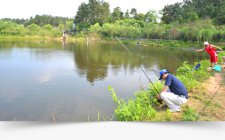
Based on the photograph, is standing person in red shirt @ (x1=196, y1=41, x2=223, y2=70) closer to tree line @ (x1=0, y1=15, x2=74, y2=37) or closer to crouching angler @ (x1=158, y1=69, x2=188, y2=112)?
crouching angler @ (x1=158, y1=69, x2=188, y2=112)

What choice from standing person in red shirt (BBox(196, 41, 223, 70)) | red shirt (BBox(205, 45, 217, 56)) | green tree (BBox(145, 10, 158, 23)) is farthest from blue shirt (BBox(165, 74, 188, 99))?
red shirt (BBox(205, 45, 217, 56))

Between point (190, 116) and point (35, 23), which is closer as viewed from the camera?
point (190, 116)

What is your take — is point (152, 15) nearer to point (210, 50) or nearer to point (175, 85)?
point (175, 85)

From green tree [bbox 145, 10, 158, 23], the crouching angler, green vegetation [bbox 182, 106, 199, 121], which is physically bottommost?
green vegetation [bbox 182, 106, 199, 121]

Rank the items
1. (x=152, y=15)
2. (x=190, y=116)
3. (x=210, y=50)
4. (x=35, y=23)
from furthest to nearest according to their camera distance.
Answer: (x=35, y=23) → (x=210, y=50) → (x=152, y=15) → (x=190, y=116)

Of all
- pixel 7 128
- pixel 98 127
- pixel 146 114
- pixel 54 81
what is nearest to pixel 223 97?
pixel 146 114

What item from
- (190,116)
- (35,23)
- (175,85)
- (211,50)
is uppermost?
(35,23)

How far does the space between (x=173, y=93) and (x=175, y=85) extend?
4.7 inches

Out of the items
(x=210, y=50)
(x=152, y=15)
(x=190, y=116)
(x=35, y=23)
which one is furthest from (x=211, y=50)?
(x=35, y=23)

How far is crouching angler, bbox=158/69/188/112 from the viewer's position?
3043 millimetres

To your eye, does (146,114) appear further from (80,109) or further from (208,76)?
(208,76)

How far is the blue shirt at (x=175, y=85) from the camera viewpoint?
9.89ft

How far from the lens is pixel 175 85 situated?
10.1 feet

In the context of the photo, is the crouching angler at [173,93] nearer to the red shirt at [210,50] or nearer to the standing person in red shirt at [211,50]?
the standing person in red shirt at [211,50]
